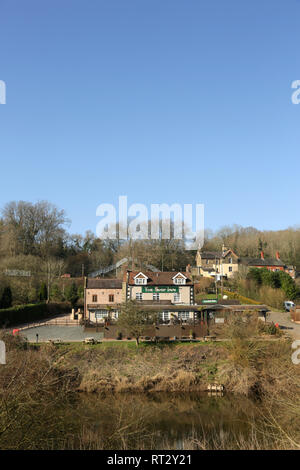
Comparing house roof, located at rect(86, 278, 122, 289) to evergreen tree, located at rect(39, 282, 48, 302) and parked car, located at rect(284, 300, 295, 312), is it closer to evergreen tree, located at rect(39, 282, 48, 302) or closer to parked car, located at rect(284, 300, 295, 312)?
→ evergreen tree, located at rect(39, 282, 48, 302)

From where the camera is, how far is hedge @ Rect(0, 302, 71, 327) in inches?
1396

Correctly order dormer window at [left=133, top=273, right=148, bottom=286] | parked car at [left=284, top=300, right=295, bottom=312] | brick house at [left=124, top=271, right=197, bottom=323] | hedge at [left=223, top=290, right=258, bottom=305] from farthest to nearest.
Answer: hedge at [left=223, top=290, right=258, bottom=305]
parked car at [left=284, top=300, right=295, bottom=312]
dormer window at [left=133, top=273, right=148, bottom=286]
brick house at [left=124, top=271, right=197, bottom=323]

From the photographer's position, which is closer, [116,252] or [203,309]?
[203,309]

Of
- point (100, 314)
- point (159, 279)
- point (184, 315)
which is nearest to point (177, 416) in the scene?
point (184, 315)

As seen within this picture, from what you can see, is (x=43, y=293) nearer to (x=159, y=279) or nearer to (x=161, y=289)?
(x=159, y=279)

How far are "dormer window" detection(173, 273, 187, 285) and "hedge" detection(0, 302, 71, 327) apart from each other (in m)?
15.1

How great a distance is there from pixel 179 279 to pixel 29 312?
15.7m

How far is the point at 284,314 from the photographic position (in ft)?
131

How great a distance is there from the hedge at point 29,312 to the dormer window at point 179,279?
49.6 ft

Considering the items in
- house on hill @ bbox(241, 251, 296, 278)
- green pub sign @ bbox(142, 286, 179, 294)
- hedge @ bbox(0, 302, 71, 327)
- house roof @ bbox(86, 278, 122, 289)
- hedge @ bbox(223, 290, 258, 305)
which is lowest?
hedge @ bbox(0, 302, 71, 327)

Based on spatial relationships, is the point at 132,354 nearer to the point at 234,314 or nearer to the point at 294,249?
the point at 234,314

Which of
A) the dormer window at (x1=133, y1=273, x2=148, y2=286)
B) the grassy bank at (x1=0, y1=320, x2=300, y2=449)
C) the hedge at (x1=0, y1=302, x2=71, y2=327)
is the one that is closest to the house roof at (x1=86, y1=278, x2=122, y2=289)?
the dormer window at (x1=133, y1=273, x2=148, y2=286)
